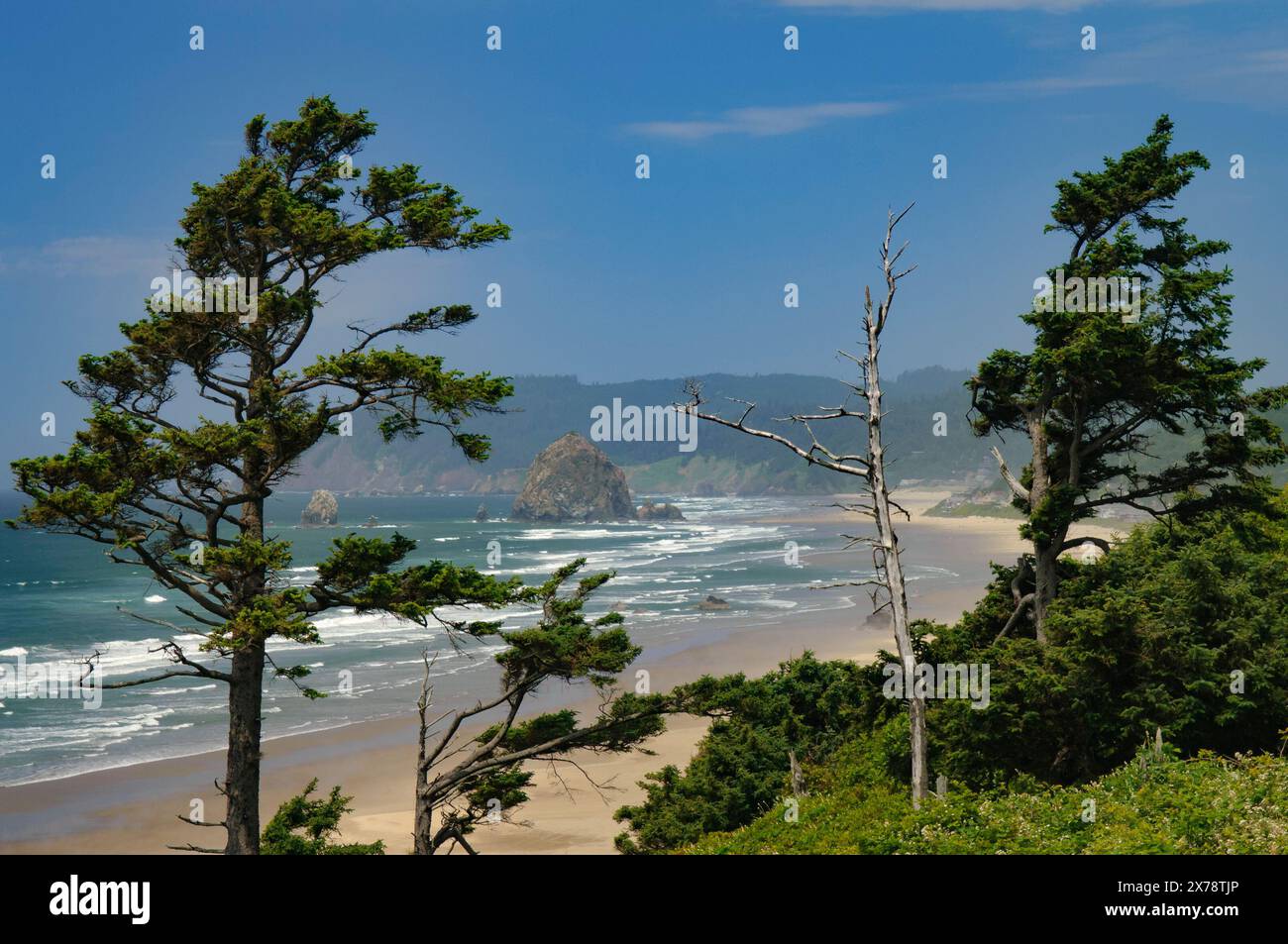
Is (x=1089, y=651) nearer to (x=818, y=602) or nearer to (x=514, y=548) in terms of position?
(x=818, y=602)

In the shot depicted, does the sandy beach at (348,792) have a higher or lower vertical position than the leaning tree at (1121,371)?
lower

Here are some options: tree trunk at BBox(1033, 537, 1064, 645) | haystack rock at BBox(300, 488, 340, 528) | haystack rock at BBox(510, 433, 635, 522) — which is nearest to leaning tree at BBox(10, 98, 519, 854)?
tree trunk at BBox(1033, 537, 1064, 645)

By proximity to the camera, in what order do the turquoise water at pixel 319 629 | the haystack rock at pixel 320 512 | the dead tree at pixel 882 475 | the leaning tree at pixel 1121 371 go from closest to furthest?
the dead tree at pixel 882 475
the leaning tree at pixel 1121 371
the turquoise water at pixel 319 629
the haystack rock at pixel 320 512

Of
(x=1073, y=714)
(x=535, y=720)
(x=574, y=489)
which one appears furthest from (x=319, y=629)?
(x=574, y=489)

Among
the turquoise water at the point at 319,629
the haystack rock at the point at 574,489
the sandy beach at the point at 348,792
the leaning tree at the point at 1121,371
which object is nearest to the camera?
the leaning tree at the point at 1121,371

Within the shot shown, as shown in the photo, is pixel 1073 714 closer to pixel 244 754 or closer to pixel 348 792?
pixel 244 754

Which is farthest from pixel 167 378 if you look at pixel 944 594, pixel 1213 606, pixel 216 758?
pixel 944 594

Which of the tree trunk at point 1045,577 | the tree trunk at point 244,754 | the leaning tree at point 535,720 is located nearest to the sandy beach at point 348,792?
the leaning tree at point 535,720

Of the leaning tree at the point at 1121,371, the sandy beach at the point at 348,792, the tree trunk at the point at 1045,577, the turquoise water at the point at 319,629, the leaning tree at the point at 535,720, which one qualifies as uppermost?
the leaning tree at the point at 1121,371

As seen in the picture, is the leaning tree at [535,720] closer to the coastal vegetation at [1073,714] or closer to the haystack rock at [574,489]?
the coastal vegetation at [1073,714]
